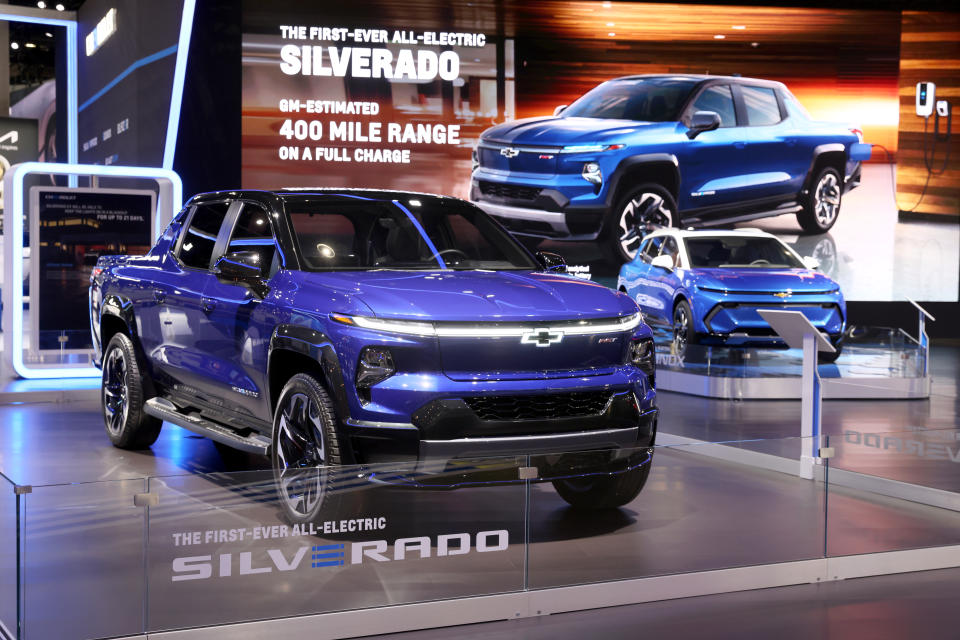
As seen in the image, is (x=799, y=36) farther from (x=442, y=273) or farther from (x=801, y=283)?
(x=442, y=273)

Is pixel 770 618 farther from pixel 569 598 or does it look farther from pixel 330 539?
pixel 330 539

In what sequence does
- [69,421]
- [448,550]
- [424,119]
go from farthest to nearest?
[424,119]
[69,421]
[448,550]

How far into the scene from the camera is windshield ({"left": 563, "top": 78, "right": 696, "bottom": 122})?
15531mm

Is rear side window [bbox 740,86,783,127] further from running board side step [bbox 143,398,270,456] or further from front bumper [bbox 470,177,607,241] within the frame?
running board side step [bbox 143,398,270,456]

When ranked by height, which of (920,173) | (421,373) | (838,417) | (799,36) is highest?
(799,36)

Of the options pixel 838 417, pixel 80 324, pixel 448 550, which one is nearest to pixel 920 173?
pixel 838 417

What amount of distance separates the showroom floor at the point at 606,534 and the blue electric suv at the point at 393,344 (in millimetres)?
182

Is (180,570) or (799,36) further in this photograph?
(799,36)

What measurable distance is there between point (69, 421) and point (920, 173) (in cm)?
1434

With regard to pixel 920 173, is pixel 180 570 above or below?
below

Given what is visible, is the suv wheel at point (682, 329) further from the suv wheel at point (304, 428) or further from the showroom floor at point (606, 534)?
the suv wheel at point (304, 428)

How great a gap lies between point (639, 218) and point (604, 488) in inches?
432

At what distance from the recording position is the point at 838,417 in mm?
9969

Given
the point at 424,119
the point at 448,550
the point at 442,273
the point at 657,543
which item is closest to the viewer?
the point at 448,550
